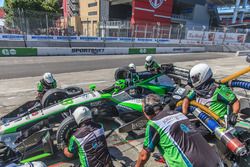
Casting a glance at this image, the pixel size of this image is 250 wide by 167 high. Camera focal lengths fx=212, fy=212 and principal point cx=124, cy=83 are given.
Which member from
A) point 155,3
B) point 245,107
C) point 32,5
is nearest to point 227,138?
point 245,107

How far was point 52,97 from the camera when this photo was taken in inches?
211

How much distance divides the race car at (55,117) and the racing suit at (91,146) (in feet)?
3.57

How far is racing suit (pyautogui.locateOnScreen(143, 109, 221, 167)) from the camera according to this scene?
2.36 metres

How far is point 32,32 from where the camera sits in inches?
846

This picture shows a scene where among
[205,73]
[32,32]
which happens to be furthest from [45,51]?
[205,73]

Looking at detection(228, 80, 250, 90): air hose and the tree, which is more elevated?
the tree

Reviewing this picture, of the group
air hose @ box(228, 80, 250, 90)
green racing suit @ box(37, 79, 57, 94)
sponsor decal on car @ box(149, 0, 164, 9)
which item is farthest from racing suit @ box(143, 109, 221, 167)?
sponsor decal on car @ box(149, 0, 164, 9)

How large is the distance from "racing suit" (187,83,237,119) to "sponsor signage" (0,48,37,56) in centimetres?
1734

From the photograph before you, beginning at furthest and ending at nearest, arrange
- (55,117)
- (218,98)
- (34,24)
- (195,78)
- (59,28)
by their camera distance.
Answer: (59,28)
(34,24)
(55,117)
(195,78)
(218,98)

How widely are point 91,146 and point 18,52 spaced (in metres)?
17.5

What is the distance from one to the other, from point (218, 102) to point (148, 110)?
200 centimetres

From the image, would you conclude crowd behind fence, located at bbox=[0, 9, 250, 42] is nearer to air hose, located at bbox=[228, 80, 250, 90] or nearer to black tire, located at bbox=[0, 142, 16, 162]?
black tire, located at bbox=[0, 142, 16, 162]

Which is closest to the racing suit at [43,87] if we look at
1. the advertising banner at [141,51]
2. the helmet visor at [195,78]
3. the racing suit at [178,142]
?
the helmet visor at [195,78]

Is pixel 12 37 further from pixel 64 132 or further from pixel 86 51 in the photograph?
pixel 64 132
